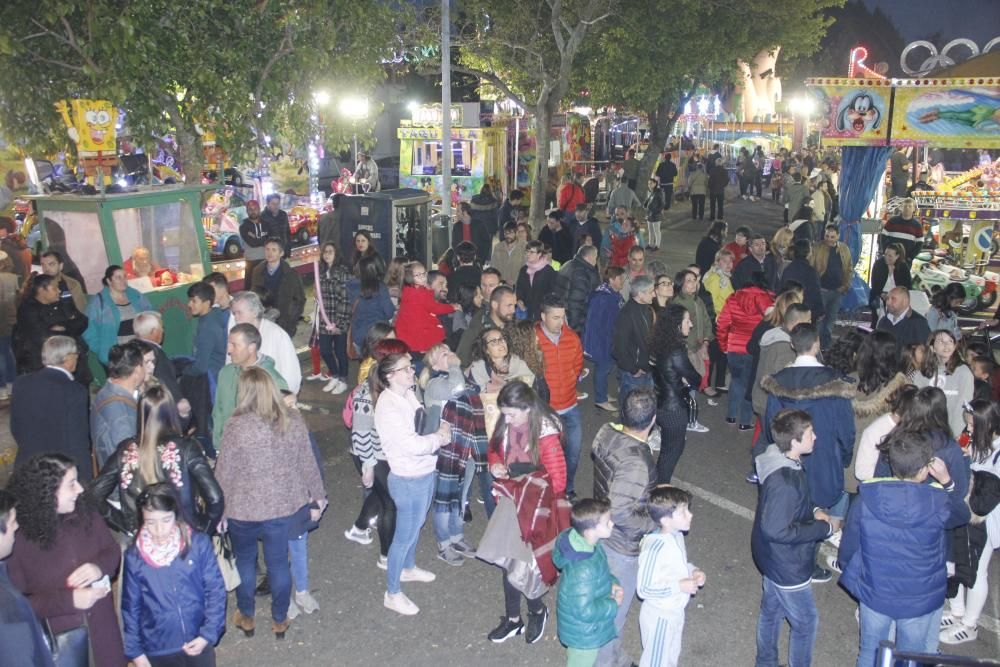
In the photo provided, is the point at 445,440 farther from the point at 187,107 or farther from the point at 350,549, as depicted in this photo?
the point at 187,107

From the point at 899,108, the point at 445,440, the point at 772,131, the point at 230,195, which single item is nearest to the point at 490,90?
the point at 230,195

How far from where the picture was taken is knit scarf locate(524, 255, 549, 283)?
10.1 m

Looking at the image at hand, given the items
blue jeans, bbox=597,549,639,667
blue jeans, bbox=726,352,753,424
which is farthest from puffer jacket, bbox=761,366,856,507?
blue jeans, bbox=726,352,753,424

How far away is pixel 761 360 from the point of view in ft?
25.9

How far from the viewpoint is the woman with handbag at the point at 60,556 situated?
4250 millimetres

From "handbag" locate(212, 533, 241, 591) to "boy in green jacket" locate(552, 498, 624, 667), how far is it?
2057mm

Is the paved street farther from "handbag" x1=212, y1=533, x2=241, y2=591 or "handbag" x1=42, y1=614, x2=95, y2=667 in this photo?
"handbag" x1=42, y1=614, x2=95, y2=667

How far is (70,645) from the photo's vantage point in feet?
14.4

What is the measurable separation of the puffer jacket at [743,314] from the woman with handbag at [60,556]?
6326mm

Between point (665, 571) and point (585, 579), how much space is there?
0.45 meters

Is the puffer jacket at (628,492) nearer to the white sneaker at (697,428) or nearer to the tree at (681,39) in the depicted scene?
the white sneaker at (697,428)

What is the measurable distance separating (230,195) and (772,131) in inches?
1415

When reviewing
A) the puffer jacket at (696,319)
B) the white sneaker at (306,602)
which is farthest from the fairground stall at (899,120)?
the white sneaker at (306,602)

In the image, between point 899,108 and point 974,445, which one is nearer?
point 974,445
